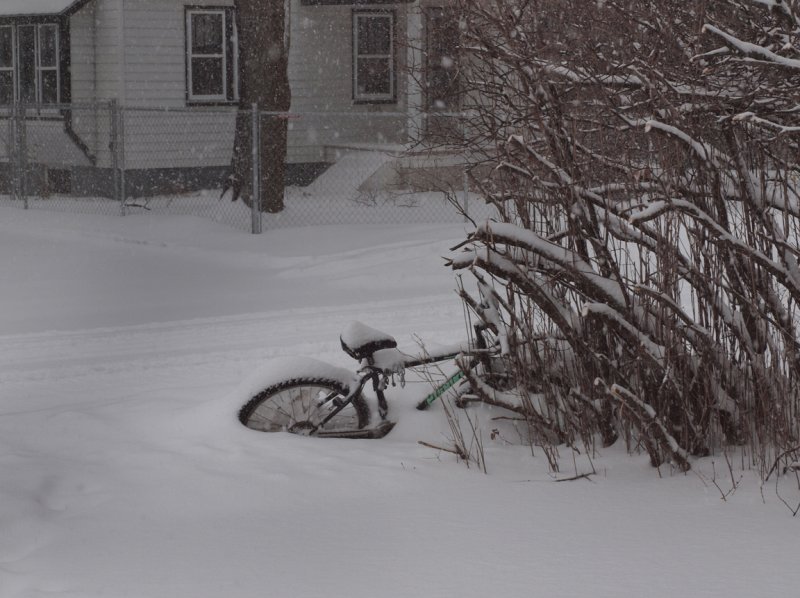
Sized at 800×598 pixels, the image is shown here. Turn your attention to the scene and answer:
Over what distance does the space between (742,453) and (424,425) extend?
1485 millimetres

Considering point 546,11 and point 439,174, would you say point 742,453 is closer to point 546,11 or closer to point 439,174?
point 546,11

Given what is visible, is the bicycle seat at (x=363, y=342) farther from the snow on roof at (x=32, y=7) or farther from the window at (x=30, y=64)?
the window at (x=30, y=64)

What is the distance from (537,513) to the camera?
181 inches

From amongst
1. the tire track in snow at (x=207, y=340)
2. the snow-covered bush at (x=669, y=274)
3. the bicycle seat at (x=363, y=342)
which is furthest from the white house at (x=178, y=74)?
the snow-covered bush at (x=669, y=274)

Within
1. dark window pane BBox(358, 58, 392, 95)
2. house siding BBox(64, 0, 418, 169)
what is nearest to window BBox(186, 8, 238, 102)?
house siding BBox(64, 0, 418, 169)

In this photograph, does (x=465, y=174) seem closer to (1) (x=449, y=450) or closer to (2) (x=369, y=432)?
(2) (x=369, y=432)

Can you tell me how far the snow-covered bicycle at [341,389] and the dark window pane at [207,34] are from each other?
15113mm

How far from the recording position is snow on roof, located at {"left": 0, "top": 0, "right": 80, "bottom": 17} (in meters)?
18.9

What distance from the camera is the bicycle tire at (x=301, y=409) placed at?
5852 millimetres

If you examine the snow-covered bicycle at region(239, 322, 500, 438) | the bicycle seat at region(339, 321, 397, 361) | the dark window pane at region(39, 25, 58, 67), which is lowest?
the snow-covered bicycle at region(239, 322, 500, 438)

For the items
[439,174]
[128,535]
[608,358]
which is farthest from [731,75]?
[439,174]

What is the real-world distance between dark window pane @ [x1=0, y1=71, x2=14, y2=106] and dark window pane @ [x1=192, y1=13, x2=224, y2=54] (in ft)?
11.3

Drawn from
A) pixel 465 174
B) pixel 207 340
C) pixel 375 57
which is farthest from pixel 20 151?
pixel 207 340

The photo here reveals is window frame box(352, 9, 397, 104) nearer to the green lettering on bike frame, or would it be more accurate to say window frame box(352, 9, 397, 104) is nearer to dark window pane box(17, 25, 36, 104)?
dark window pane box(17, 25, 36, 104)
